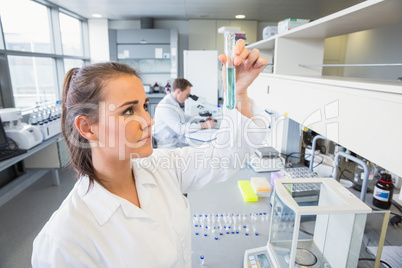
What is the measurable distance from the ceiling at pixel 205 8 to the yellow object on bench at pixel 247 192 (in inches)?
125

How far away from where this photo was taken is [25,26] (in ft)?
12.1

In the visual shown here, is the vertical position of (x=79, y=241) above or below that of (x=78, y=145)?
below

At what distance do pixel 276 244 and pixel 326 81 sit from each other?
73 centimetres

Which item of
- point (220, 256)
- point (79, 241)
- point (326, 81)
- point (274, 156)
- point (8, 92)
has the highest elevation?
point (326, 81)

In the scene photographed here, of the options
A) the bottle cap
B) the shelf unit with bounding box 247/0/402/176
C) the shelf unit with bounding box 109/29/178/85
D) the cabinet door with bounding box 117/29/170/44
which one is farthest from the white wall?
the bottle cap

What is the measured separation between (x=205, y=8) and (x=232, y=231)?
4138 millimetres

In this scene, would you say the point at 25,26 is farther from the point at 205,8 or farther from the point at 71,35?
the point at 205,8

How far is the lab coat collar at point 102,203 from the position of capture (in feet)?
2.50

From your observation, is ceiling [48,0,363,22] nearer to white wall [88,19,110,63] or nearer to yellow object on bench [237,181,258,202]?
white wall [88,19,110,63]

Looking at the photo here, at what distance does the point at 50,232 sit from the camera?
2.25ft

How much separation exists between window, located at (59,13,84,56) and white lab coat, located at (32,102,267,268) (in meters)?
4.78

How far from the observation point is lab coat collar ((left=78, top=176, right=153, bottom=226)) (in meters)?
0.76

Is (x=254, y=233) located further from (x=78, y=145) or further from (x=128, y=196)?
(x=78, y=145)

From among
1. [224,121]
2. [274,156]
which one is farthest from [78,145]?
[274,156]
